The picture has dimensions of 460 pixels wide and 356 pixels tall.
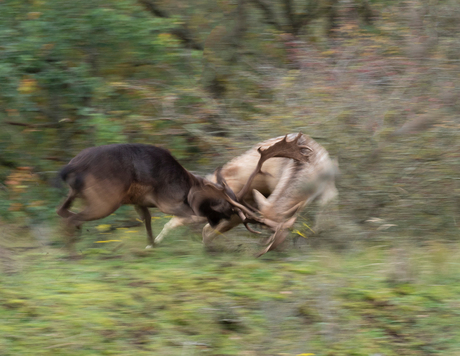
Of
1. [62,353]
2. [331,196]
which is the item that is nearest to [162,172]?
[331,196]

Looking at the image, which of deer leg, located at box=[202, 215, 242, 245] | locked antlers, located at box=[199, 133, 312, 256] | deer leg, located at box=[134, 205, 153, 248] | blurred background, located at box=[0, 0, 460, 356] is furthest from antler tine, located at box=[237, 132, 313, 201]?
deer leg, located at box=[134, 205, 153, 248]

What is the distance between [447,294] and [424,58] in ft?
13.0

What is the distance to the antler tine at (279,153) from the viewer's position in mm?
6582

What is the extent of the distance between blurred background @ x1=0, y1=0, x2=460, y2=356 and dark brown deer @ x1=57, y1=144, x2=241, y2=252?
1.48 ft

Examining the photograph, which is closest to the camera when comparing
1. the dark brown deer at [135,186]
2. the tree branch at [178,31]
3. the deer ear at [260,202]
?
the dark brown deer at [135,186]

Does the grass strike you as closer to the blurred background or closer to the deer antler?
the blurred background

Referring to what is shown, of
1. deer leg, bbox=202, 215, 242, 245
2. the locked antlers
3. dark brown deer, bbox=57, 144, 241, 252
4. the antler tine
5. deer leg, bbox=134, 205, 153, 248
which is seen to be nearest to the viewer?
the locked antlers

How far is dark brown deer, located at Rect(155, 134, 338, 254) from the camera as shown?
647 cm

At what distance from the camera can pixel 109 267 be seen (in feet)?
19.6

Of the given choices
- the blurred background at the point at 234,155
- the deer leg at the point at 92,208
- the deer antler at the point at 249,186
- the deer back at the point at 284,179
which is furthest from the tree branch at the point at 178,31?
the deer leg at the point at 92,208

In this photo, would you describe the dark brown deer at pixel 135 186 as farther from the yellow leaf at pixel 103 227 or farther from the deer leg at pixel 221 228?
the yellow leaf at pixel 103 227

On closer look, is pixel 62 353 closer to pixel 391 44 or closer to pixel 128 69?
pixel 128 69

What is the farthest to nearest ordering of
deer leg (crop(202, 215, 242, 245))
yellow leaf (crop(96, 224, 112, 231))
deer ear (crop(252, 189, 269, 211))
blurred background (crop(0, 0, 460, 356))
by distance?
Result: yellow leaf (crop(96, 224, 112, 231)) < deer leg (crop(202, 215, 242, 245)) < deer ear (crop(252, 189, 269, 211)) < blurred background (crop(0, 0, 460, 356))

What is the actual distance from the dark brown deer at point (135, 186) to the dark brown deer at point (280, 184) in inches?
8.7
